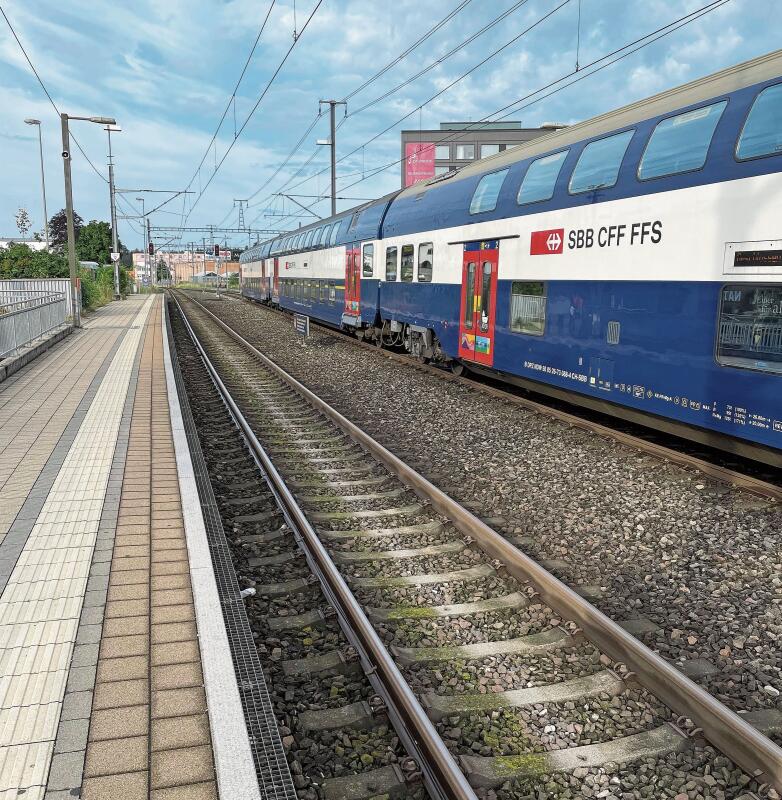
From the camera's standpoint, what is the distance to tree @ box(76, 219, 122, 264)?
59.0 metres

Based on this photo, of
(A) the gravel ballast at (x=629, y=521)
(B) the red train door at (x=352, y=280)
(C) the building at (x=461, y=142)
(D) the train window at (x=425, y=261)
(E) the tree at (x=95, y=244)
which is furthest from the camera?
(C) the building at (x=461, y=142)

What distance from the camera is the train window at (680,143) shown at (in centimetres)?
636

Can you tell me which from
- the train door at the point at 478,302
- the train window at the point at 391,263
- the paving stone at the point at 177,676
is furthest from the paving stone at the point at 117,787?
the train window at the point at 391,263

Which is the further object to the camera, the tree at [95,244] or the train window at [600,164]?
the tree at [95,244]

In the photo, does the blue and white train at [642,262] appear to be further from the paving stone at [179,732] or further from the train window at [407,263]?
the paving stone at [179,732]

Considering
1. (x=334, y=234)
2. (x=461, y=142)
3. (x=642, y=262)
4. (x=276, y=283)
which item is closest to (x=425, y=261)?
(x=642, y=262)

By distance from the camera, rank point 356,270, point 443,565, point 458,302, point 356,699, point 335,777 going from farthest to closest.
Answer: point 356,270 < point 458,302 < point 443,565 < point 356,699 < point 335,777

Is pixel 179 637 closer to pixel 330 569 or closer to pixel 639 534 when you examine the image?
pixel 330 569

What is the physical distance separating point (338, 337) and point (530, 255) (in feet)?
41.0

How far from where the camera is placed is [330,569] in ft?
15.0

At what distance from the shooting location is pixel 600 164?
7891 mm

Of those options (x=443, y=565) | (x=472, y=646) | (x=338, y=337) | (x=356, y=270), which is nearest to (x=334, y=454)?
(x=443, y=565)

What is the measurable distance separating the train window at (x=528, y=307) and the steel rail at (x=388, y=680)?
184 inches

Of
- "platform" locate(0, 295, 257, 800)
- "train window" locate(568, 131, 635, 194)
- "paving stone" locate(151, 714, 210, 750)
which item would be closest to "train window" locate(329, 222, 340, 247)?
"train window" locate(568, 131, 635, 194)
